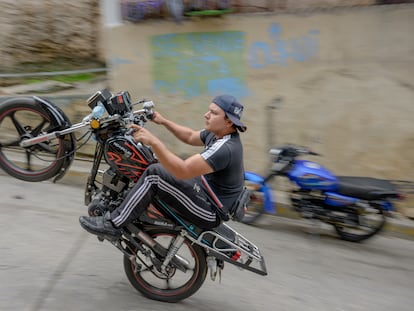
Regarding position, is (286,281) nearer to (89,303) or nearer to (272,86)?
(89,303)

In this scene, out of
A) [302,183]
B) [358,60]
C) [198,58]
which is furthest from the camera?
[198,58]

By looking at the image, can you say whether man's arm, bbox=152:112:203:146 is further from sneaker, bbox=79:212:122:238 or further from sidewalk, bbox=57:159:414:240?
sidewalk, bbox=57:159:414:240

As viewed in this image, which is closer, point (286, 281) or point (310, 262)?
point (286, 281)

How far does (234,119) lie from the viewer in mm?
2686

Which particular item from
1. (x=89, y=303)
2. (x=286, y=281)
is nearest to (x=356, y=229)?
(x=286, y=281)

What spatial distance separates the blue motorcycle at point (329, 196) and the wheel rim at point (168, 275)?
1512 millimetres

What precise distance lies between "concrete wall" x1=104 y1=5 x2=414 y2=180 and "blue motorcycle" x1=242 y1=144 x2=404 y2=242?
24.8 inches

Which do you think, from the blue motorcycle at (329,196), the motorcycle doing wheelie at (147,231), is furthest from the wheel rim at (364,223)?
the motorcycle doing wheelie at (147,231)

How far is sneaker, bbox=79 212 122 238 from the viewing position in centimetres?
286

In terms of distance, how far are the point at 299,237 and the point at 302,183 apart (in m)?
0.60

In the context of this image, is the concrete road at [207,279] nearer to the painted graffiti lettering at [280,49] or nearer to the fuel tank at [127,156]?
the fuel tank at [127,156]

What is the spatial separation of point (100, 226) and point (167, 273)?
0.64 m

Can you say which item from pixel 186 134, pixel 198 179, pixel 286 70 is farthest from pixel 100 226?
pixel 286 70

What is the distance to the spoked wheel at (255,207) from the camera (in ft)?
15.0
